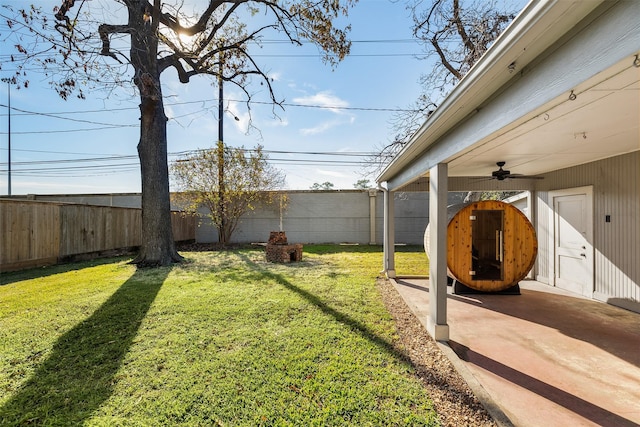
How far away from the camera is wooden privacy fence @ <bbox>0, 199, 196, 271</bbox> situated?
607 cm

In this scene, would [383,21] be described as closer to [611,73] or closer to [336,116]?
[336,116]

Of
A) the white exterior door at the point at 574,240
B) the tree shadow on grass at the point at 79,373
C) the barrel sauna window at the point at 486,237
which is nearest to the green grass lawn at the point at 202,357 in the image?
the tree shadow on grass at the point at 79,373

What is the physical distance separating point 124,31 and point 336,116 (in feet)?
29.0

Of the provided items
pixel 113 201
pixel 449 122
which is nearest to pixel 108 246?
pixel 113 201

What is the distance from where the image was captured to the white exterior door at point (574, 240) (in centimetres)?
452

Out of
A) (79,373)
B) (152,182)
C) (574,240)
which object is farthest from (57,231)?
(574,240)

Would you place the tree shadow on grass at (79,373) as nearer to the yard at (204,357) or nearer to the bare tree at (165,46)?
the yard at (204,357)

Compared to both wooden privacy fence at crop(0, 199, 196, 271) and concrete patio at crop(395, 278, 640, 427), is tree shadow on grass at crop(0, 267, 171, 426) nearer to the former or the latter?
concrete patio at crop(395, 278, 640, 427)

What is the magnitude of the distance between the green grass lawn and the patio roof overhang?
2.19 metres

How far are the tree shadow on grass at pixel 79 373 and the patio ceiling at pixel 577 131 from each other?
3737mm

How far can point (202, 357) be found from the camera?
262cm

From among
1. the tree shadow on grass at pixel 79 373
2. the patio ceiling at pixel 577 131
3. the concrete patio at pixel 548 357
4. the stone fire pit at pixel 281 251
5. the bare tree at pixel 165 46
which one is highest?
the bare tree at pixel 165 46

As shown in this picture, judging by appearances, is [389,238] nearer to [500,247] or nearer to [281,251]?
[500,247]

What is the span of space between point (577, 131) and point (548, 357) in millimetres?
2262
